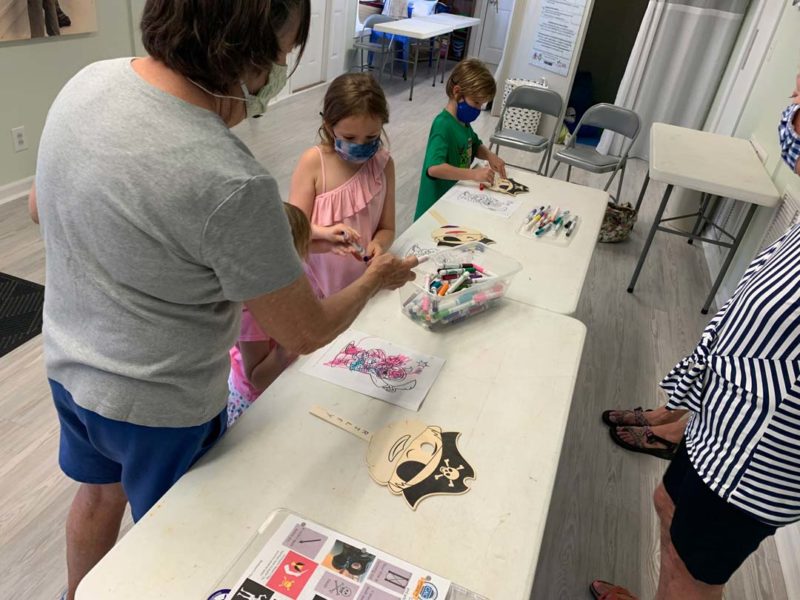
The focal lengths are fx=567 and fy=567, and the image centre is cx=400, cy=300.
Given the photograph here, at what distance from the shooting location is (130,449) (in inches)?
35.6

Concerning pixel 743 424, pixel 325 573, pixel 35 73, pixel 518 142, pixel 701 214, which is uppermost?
pixel 743 424

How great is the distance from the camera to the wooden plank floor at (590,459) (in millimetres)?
1563

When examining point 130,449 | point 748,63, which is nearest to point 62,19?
point 130,449

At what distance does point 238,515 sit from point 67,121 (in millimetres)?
595

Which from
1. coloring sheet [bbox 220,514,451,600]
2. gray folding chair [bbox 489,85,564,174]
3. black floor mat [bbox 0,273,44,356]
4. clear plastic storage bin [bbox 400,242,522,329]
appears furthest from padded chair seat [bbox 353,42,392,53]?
coloring sheet [bbox 220,514,451,600]

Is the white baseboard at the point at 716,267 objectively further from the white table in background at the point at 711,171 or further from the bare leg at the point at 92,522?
the bare leg at the point at 92,522

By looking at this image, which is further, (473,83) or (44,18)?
(44,18)

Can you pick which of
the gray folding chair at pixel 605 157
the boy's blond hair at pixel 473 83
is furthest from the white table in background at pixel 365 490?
the gray folding chair at pixel 605 157

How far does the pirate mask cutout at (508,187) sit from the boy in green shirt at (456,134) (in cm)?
4

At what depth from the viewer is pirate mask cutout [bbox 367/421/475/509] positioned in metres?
0.94

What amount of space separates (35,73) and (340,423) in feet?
10.3

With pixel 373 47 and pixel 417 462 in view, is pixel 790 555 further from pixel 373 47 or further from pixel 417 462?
pixel 373 47

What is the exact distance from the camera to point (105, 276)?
2.48ft

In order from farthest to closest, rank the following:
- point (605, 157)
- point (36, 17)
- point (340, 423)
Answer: point (605, 157) < point (36, 17) < point (340, 423)
